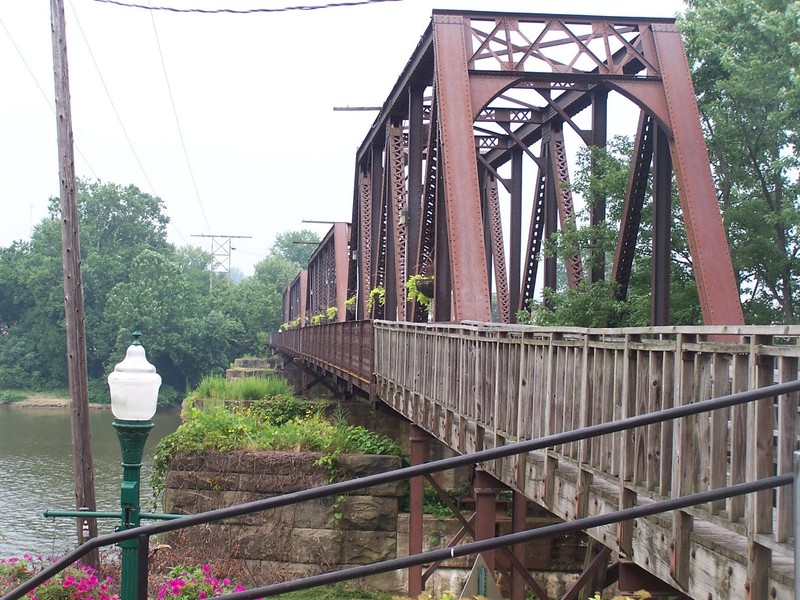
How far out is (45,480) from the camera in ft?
114

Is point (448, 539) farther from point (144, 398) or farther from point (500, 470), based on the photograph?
point (144, 398)

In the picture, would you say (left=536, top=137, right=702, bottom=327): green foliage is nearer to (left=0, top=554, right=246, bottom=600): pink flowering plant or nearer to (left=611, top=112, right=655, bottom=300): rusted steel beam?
(left=611, top=112, right=655, bottom=300): rusted steel beam

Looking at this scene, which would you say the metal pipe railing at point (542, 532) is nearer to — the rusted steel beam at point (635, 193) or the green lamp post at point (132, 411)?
the green lamp post at point (132, 411)

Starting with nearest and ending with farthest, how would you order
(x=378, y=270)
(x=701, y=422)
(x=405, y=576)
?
(x=701, y=422)
(x=405, y=576)
(x=378, y=270)

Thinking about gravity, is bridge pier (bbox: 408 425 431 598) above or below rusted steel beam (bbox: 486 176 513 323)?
below

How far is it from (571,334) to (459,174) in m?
6.67

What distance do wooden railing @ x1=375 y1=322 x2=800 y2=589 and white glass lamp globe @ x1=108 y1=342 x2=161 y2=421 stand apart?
9.15 ft

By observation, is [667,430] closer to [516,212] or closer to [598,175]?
[598,175]

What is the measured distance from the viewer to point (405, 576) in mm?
16625

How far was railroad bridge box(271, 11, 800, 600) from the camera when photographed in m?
4.67

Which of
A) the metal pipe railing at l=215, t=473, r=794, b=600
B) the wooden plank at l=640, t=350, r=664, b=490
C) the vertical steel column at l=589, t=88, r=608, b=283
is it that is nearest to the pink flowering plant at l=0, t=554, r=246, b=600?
the wooden plank at l=640, t=350, r=664, b=490

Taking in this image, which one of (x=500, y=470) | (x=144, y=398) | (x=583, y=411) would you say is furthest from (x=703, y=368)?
(x=500, y=470)

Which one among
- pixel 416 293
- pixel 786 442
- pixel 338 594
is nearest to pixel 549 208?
pixel 416 293

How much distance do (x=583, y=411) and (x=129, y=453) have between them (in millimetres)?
2971
